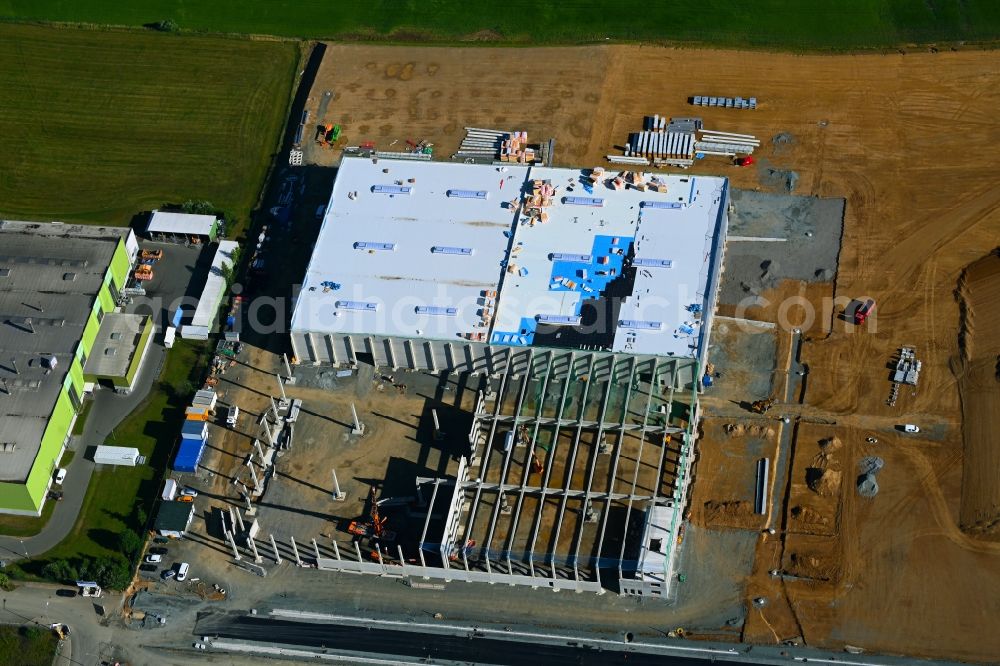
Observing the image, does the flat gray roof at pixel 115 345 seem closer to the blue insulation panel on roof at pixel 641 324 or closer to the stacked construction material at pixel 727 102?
the blue insulation panel on roof at pixel 641 324

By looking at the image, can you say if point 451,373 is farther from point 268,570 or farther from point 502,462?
point 268,570

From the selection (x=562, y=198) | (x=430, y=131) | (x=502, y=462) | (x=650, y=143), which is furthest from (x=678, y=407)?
(x=430, y=131)

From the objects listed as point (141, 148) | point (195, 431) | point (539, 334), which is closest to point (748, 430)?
point (539, 334)

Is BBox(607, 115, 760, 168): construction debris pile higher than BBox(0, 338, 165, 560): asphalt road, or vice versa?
BBox(607, 115, 760, 168): construction debris pile

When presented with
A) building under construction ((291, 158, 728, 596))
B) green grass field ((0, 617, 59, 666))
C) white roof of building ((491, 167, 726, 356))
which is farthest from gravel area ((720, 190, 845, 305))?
green grass field ((0, 617, 59, 666))

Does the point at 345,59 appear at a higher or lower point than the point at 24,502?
higher

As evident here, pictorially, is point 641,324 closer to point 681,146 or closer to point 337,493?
point 681,146

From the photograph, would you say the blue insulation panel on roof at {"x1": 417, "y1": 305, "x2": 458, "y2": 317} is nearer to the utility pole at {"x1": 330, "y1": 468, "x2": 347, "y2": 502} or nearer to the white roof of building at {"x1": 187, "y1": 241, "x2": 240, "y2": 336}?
the utility pole at {"x1": 330, "y1": 468, "x2": 347, "y2": 502}
